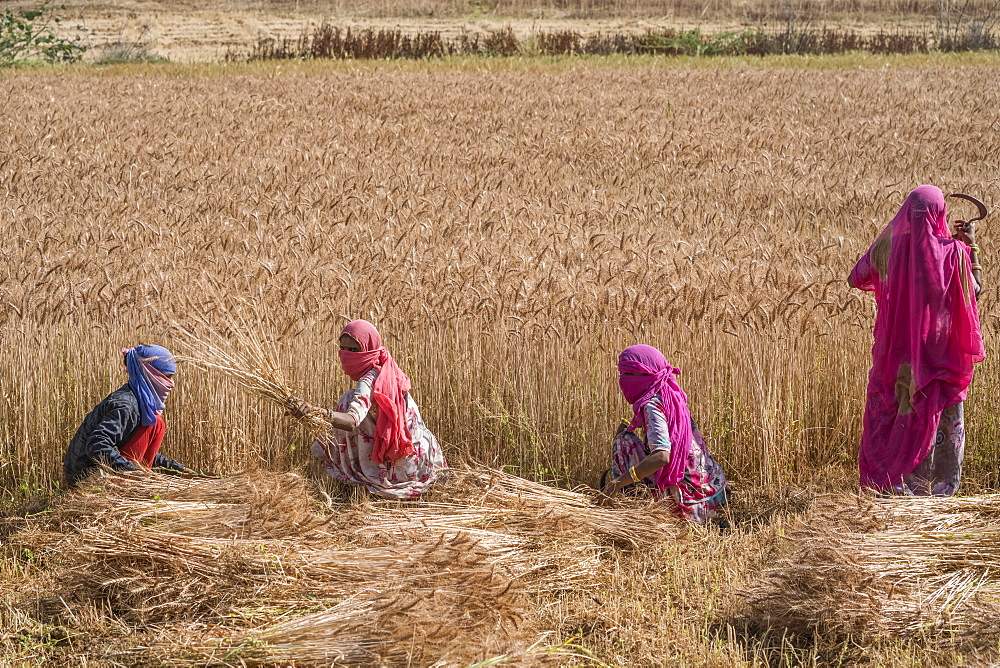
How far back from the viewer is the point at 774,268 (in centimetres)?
635

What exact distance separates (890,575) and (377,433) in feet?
6.81

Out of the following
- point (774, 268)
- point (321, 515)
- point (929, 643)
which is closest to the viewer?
point (929, 643)

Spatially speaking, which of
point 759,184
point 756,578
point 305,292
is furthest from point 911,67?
point 756,578

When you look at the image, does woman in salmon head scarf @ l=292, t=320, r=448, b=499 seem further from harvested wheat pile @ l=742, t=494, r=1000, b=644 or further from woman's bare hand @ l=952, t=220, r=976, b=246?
woman's bare hand @ l=952, t=220, r=976, b=246

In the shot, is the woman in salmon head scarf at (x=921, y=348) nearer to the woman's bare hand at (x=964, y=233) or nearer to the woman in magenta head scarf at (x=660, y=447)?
the woman's bare hand at (x=964, y=233)

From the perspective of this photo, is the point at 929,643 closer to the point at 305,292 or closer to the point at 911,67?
the point at 305,292

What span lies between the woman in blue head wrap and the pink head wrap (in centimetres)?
186

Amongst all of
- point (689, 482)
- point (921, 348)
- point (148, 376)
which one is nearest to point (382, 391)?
point (148, 376)

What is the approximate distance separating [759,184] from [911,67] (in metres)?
13.2

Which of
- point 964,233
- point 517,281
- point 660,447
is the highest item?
point 964,233

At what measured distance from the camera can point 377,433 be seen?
171 inches

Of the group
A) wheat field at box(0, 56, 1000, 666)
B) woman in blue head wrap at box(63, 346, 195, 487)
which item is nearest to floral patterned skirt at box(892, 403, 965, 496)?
wheat field at box(0, 56, 1000, 666)

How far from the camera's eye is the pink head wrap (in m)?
4.16

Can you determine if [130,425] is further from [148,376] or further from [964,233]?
[964,233]
